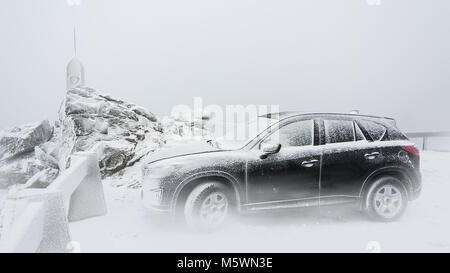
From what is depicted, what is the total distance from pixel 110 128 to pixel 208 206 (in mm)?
5958

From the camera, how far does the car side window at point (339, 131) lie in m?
4.91

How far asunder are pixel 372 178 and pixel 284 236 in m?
1.81

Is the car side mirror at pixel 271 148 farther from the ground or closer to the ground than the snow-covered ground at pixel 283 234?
farther from the ground

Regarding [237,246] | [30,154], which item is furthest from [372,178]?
[30,154]

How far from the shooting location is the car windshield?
190 inches

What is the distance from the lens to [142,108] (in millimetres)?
10625

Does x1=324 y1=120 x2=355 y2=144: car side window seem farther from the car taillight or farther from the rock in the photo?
the rock

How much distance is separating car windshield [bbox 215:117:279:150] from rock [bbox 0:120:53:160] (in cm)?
1637

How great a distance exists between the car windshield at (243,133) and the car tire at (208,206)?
70 centimetres

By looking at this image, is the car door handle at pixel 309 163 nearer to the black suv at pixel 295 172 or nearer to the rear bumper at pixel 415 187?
the black suv at pixel 295 172

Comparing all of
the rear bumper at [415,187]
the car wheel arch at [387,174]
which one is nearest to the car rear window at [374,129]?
the car wheel arch at [387,174]

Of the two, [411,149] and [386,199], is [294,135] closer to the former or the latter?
[386,199]

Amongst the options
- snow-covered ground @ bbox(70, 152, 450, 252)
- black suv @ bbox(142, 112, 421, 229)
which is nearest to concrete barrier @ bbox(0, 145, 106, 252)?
snow-covered ground @ bbox(70, 152, 450, 252)

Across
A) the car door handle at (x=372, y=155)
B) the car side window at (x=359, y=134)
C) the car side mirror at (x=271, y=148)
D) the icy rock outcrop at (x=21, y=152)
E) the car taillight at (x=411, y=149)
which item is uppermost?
the car side window at (x=359, y=134)
